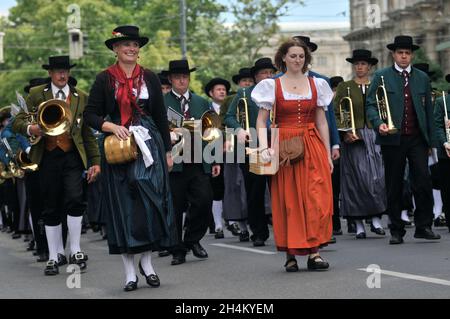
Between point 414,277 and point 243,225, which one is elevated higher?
point 414,277

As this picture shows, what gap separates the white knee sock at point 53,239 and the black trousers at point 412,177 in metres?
3.67

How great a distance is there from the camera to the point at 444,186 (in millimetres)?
16688

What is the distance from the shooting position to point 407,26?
65562mm

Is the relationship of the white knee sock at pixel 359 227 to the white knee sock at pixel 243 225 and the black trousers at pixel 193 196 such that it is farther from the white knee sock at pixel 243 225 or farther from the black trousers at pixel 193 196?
the black trousers at pixel 193 196

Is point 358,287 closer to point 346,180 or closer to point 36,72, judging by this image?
point 346,180

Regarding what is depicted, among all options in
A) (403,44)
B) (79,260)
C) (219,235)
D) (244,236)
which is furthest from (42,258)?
(403,44)

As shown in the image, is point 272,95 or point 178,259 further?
point 178,259

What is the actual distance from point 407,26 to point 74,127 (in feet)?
175

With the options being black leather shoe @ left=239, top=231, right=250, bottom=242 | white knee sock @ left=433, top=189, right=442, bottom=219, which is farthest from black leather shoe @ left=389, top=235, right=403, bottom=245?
white knee sock @ left=433, top=189, right=442, bottom=219

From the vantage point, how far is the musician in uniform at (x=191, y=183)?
14.1m

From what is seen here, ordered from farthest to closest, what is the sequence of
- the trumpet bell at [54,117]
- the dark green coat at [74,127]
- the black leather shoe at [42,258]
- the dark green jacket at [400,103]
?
the black leather shoe at [42,258] → the dark green jacket at [400,103] → the dark green coat at [74,127] → the trumpet bell at [54,117]

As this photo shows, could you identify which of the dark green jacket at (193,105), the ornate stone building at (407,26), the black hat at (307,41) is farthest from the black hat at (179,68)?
the ornate stone building at (407,26)

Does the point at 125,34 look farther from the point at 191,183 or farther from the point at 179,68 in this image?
the point at 191,183
